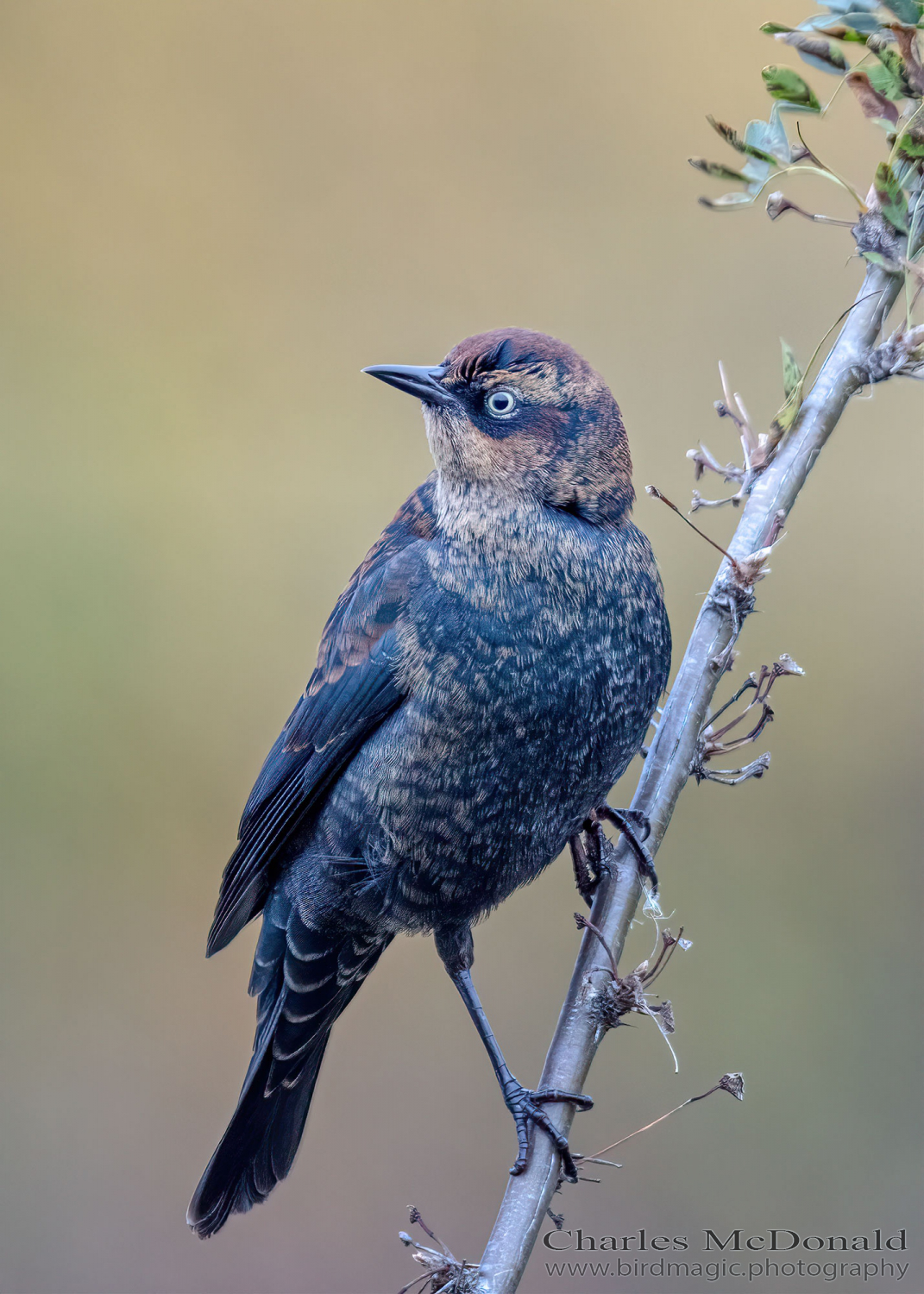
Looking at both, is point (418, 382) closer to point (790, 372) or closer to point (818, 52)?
point (790, 372)

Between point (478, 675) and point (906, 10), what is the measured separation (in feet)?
3.95

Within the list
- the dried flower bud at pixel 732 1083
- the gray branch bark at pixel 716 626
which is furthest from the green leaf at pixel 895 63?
the dried flower bud at pixel 732 1083

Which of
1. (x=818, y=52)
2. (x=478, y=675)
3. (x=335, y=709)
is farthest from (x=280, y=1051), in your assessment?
(x=818, y=52)

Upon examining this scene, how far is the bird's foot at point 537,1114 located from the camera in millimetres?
1771

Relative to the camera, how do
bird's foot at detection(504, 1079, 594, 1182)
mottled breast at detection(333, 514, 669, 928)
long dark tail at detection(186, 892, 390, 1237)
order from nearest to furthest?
bird's foot at detection(504, 1079, 594, 1182)
mottled breast at detection(333, 514, 669, 928)
long dark tail at detection(186, 892, 390, 1237)

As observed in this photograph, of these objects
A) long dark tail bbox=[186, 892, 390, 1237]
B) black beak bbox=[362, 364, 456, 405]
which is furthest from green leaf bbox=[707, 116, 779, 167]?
long dark tail bbox=[186, 892, 390, 1237]

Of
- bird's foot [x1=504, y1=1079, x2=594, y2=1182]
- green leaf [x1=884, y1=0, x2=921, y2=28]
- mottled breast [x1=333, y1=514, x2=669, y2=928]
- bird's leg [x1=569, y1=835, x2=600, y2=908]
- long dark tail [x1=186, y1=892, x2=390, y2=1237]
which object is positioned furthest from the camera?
long dark tail [x1=186, y1=892, x2=390, y2=1237]

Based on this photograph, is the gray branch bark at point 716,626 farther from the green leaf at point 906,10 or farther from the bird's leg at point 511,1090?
the green leaf at point 906,10

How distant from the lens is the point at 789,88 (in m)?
1.69

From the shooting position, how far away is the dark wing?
7.16 feet

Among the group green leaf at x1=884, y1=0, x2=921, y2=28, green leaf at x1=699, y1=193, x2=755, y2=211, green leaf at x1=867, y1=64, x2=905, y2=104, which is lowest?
green leaf at x1=699, y1=193, x2=755, y2=211

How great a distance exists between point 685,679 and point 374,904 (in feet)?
2.70

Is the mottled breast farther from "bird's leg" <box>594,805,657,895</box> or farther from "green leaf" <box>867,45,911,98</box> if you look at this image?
"green leaf" <box>867,45,911,98</box>

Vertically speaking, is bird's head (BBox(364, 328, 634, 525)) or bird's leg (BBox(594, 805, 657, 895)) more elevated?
bird's head (BBox(364, 328, 634, 525))
